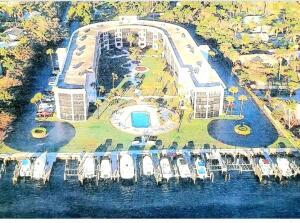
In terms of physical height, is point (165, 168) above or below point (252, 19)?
below

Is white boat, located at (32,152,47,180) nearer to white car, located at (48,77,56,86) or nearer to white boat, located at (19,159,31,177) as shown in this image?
white boat, located at (19,159,31,177)

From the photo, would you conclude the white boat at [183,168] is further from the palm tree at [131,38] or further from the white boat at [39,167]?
the palm tree at [131,38]

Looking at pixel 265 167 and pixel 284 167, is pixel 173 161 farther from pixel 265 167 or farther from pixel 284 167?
pixel 284 167

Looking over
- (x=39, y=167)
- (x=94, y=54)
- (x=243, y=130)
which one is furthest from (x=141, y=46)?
(x=39, y=167)

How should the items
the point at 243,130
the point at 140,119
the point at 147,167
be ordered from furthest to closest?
the point at 140,119 → the point at 243,130 → the point at 147,167

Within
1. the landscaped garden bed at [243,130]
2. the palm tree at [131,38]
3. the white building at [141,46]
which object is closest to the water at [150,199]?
the landscaped garden bed at [243,130]

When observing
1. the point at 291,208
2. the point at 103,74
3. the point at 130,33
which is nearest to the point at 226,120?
the point at 291,208
